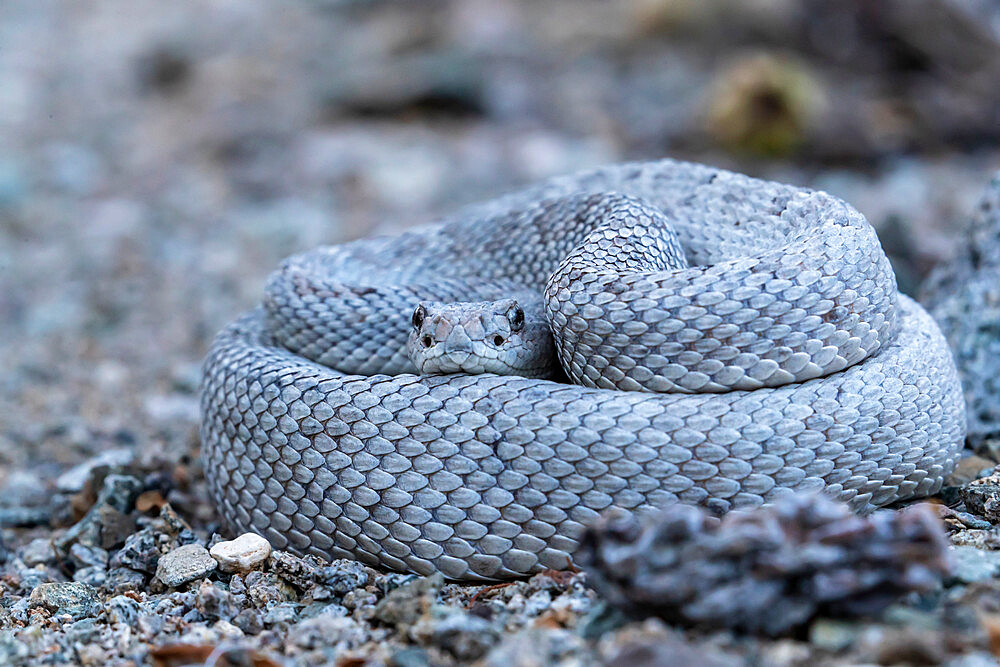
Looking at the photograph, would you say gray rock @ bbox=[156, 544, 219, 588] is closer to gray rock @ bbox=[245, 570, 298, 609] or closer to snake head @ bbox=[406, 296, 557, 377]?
gray rock @ bbox=[245, 570, 298, 609]

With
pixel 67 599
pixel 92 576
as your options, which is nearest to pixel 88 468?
pixel 92 576

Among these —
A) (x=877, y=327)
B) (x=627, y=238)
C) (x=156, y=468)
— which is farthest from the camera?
(x=156, y=468)

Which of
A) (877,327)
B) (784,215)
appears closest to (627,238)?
(784,215)

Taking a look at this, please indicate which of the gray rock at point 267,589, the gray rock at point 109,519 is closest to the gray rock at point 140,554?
the gray rock at point 109,519

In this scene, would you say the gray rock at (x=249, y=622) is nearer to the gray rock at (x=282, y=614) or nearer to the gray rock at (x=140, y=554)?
the gray rock at (x=282, y=614)

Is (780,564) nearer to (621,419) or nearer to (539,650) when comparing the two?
(539,650)

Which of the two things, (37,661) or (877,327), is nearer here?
(37,661)

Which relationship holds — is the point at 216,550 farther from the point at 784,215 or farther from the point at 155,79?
the point at 155,79

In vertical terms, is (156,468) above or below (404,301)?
below
